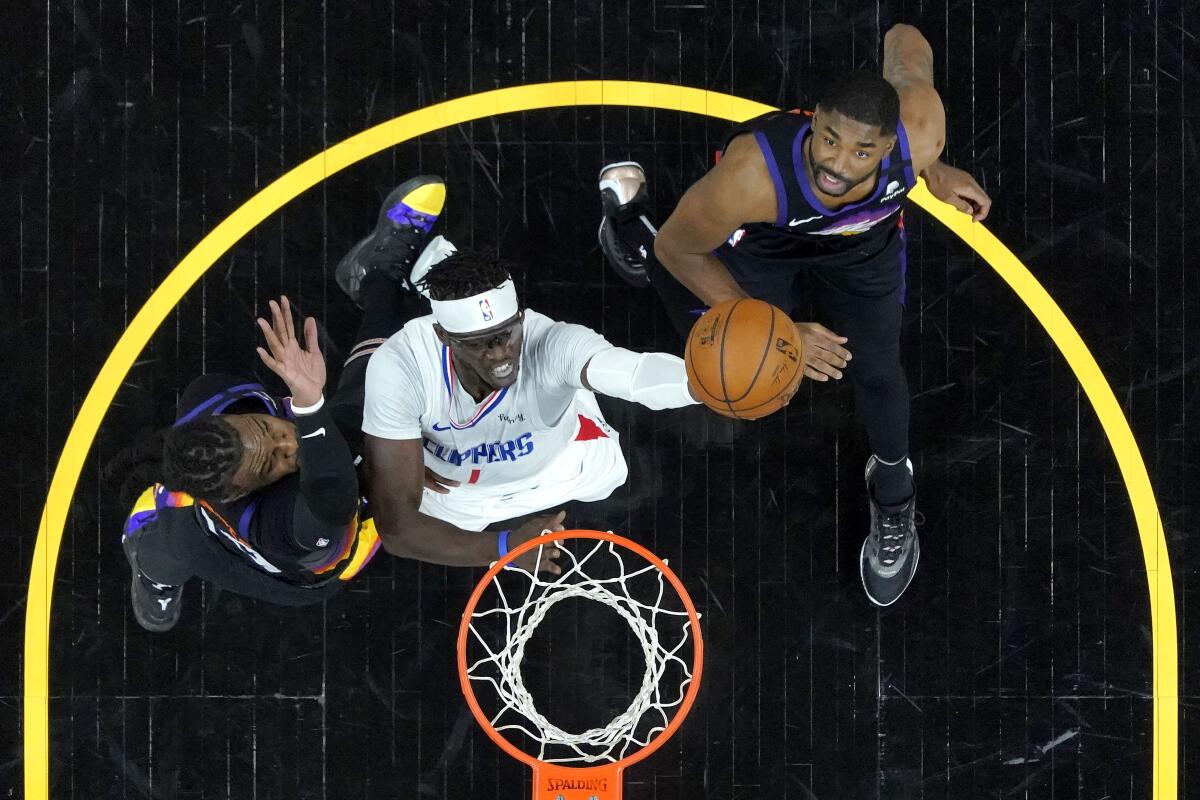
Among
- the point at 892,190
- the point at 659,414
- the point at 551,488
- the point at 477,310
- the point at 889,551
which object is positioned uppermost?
the point at 892,190

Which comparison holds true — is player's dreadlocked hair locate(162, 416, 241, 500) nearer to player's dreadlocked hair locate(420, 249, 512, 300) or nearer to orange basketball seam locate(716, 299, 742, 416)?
player's dreadlocked hair locate(420, 249, 512, 300)

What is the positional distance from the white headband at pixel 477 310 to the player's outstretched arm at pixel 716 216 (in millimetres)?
689

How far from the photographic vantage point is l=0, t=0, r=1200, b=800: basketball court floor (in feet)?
16.6

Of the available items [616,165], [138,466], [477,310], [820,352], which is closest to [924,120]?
[820,352]

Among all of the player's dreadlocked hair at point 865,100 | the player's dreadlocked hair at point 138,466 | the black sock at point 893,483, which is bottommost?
the black sock at point 893,483

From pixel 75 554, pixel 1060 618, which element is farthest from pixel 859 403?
pixel 75 554

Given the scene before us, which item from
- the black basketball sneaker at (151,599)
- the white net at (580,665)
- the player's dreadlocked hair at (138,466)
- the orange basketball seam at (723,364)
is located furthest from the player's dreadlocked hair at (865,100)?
the black basketball sneaker at (151,599)

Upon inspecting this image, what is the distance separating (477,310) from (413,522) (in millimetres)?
1005

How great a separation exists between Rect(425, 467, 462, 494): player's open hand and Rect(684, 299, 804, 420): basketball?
1.31 meters

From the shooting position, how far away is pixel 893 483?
4.82m

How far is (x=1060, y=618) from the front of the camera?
507 centimetres

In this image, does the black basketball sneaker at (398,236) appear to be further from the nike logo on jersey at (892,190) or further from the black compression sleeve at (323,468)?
the nike logo on jersey at (892,190)

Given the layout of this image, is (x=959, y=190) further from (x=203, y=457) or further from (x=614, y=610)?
(x=203, y=457)

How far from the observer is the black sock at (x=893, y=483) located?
4.80 m
